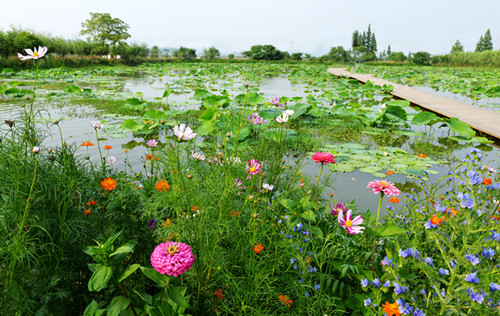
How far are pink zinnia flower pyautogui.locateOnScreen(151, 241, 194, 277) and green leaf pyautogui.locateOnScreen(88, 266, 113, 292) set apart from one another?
0.14 m

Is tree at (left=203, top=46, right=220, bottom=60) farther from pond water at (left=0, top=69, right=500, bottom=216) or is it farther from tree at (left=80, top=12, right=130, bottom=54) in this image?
pond water at (left=0, top=69, right=500, bottom=216)

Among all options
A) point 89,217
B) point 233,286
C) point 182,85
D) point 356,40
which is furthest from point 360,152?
point 356,40

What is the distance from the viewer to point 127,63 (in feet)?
74.5

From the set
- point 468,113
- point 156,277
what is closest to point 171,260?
point 156,277

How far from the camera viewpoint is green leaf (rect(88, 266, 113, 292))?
0.82 m

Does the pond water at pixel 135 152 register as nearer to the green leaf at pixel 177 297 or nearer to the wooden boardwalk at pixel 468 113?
the wooden boardwalk at pixel 468 113

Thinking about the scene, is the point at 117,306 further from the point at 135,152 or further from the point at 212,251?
the point at 135,152

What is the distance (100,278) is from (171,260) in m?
0.22

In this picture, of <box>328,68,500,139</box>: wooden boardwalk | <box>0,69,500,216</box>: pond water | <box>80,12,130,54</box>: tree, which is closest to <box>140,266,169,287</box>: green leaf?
<box>0,69,500,216</box>: pond water

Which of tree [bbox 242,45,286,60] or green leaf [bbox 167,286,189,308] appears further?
tree [bbox 242,45,286,60]

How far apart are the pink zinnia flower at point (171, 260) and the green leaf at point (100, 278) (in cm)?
14

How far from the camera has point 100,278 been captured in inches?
33.2

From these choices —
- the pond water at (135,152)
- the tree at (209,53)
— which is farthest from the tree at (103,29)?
the pond water at (135,152)

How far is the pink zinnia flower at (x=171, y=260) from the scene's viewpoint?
814 millimetres
